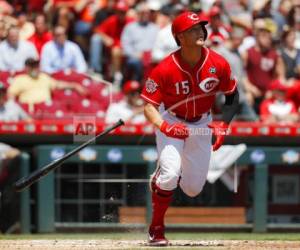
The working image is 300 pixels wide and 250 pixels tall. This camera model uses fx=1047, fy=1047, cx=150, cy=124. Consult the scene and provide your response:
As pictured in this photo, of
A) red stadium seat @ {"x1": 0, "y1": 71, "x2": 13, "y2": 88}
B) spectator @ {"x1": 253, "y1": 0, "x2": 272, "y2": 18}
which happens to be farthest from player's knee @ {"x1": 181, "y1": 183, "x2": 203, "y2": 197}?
spectator @ {"x1": 253, "y1": 0, "x2": 272, "y2": 18}

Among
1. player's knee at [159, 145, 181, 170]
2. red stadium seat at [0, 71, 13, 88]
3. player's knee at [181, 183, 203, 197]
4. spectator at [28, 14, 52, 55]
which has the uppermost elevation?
spectator at [28, 14, 52, 55]

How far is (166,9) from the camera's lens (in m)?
14.8

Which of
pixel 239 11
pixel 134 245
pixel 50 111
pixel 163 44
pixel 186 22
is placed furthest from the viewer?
pixel 239 11

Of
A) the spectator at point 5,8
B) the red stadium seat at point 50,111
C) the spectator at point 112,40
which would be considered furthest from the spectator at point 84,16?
the red stadium seat at point 50,111

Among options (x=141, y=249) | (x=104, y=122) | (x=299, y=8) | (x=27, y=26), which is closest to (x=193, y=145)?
(x=141, y=249)

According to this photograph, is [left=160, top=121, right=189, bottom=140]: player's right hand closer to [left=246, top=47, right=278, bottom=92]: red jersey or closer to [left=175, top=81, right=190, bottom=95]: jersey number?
[left=175, top=81, right=190, bottom=95]: jersey number

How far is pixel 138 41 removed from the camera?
1421 cm

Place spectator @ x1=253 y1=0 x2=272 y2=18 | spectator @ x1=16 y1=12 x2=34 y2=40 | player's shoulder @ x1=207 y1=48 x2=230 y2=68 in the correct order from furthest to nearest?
spectator @ x1=253 y1=0 x2=272 y2=18, spectator @ x1=16 y1=12 x2=34 y2=40, player's shoulder @ x1=207 y1=48 x2=230 y2=68

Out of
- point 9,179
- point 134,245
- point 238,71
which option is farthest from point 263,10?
point 134,245

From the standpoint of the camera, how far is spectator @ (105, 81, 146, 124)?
12383mm

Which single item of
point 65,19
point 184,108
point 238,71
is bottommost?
point 184,108

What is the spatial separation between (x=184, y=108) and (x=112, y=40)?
20.8 ft

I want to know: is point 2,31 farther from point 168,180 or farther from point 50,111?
point 168,180

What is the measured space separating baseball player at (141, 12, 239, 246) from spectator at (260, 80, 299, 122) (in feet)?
13.2
